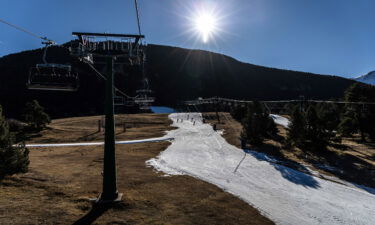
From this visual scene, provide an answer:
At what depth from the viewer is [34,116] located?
152 feet

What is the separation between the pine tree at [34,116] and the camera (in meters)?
45.9

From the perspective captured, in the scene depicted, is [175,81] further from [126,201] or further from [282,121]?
[126,201]

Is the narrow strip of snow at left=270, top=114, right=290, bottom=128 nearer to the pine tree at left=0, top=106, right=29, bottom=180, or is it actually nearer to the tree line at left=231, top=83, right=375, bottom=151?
the tree line at left=231, top=83, right=375, bottom=151

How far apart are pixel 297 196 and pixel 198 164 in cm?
1023

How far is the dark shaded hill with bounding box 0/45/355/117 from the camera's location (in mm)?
122812

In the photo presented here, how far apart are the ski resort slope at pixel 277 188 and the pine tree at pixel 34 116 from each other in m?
37.4

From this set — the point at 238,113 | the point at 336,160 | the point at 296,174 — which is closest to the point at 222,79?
the point at 238,113

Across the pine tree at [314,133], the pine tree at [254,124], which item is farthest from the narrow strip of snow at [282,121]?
the pine tree at [254,124]

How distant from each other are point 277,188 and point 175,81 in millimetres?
147435

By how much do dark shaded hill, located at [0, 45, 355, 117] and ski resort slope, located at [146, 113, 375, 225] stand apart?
116 meters

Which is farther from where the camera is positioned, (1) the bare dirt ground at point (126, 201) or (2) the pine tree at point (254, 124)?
(2) the pine tree at point (254, 124)

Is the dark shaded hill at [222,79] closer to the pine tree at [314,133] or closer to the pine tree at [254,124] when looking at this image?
the pine tree at [254,124]

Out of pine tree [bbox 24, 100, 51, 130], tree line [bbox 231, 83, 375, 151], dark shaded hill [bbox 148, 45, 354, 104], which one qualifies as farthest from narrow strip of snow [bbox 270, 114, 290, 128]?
dark shaded hill [bbox 148, 45, 354, 104]

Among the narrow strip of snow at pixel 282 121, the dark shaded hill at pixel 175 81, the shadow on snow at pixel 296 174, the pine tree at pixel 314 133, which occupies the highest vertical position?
the dark shaded hill at pixel 175 81
